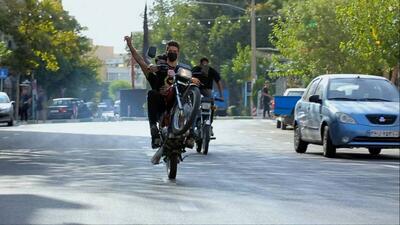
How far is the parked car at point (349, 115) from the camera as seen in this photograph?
752 inches

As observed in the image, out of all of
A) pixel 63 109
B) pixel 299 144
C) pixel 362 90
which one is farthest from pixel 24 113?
pixel 362 90

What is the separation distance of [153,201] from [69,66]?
83422 millimetres

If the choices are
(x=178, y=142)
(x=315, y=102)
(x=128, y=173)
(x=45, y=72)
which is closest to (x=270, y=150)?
(x=315, y=102)

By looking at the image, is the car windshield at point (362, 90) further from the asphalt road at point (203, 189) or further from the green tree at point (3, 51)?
the green tree at point (3, 51)

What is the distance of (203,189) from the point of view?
12.8 meters

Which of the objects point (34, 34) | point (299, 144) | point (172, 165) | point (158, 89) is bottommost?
point (299, 144)

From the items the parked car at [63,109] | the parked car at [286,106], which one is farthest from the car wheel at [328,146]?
the parked car at [63,109]

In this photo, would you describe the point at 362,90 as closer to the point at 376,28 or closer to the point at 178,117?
the point at 178,117

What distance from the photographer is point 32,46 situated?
53.0 m

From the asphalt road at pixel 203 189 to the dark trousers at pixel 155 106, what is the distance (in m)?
0.80

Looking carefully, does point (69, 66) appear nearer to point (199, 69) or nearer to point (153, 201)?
point (199, 69)

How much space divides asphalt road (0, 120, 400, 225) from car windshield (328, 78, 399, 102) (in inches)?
43.5

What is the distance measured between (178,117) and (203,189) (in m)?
1.16

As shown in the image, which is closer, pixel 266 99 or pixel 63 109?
pixel 266 99
